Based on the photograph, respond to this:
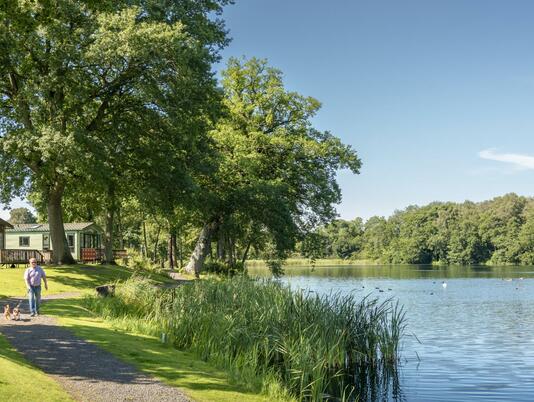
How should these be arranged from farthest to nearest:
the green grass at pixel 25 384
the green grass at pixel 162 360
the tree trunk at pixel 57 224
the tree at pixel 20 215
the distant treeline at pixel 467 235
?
the tree at pixel 20 215 → the distant treeline at pixel 467 235 → the tree trunk at pixel 57 224 → the green grass at pixel 162 360 → the green grass at pixel 25 384

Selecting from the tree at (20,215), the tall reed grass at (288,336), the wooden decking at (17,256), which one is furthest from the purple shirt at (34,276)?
the tree at (20,215)

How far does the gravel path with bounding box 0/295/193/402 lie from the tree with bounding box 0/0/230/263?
15.3 metres

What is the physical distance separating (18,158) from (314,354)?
77.7ft

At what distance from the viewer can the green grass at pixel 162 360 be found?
1152cm

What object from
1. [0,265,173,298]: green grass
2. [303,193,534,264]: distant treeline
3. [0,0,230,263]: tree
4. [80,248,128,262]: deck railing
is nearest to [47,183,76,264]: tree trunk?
[0,0,230,263]: tree

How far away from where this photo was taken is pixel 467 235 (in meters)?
142

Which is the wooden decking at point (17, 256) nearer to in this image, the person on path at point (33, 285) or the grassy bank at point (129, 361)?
the grassy bank at point (129, 361)

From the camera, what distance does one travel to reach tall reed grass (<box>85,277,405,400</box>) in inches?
567

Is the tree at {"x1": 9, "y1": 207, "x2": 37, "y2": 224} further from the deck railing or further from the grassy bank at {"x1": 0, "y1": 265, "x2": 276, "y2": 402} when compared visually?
the grassy bank at {"x1": 0, "y1": 265, "x2": 276, "y2": 402}

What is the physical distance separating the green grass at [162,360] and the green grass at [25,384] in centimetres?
211

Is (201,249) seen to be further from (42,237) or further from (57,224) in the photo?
(42,237)

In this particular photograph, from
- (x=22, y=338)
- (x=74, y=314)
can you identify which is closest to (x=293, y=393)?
(x=22, y=338)

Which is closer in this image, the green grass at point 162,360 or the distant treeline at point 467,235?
the green grass at point 162,360

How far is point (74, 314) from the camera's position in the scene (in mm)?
20453
